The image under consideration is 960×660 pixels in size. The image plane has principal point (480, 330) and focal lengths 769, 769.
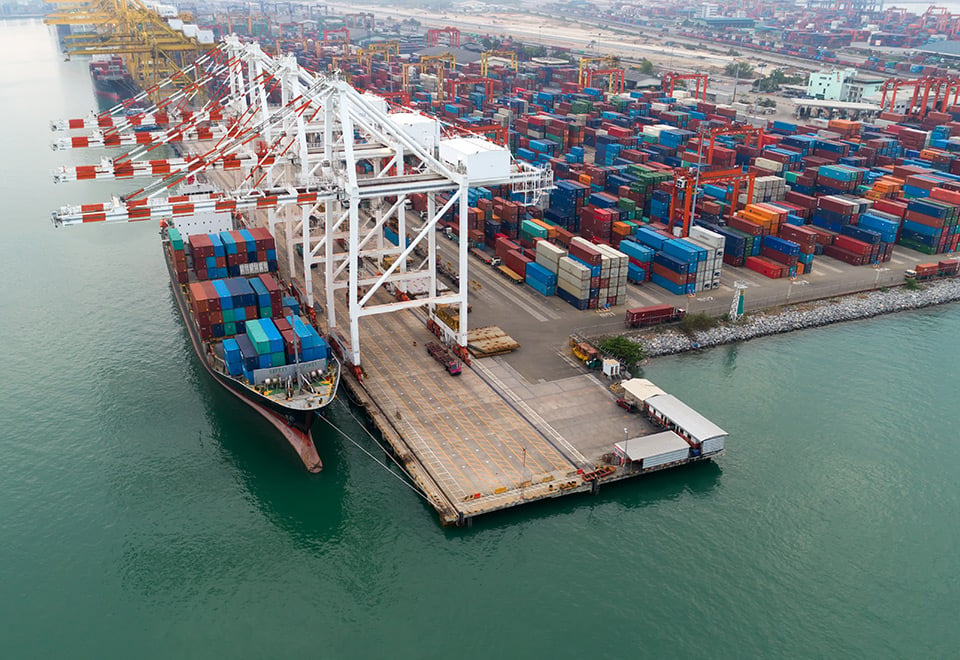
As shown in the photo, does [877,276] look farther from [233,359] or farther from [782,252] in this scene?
[233,359]

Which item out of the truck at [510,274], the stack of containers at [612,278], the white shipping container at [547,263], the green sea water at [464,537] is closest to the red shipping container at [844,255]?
the green sea water at [464,537]

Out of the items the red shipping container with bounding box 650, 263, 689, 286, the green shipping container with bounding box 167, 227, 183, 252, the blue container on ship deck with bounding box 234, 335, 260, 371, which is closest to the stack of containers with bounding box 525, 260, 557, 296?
the red shipping container with bounding box 650, 263, 689, 286

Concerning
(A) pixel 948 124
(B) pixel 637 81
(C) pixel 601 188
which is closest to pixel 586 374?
(C) pixel 601 188

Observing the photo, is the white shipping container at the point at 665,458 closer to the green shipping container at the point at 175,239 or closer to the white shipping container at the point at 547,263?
the white shipping container at the point at 547,263

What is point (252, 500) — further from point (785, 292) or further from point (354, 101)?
point (785, 292)

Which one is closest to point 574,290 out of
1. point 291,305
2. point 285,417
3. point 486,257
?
point 486,257

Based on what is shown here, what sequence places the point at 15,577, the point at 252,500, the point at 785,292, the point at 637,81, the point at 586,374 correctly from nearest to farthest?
the point at 15,577, the point at 252,500, the point at 586,374, the point at 785,292, the point at 637,81

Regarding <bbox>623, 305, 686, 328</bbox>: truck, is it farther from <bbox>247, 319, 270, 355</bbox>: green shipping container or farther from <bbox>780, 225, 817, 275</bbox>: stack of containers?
<bbox>247, 319, 270, 355</bbox>: green shipping container
